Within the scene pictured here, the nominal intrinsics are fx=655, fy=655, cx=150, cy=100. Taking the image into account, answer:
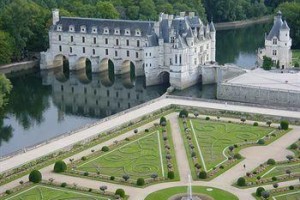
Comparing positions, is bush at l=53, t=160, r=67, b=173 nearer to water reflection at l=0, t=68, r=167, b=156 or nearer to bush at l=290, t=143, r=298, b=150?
water reflection at l=0, t=68, r=167, b=156

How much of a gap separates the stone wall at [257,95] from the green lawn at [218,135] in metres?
11.8

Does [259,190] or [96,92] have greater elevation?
[96,92]

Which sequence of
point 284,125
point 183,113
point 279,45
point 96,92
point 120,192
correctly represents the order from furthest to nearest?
point 279,45 → point 96,92 → point 183,113 → point 284,125 → point 120,192

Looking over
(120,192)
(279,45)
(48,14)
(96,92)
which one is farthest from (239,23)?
(120,192)

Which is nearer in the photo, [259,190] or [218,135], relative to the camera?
[259,190]

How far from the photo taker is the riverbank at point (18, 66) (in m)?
92.0

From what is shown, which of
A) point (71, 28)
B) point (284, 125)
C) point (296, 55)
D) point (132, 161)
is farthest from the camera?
point (296, 55)

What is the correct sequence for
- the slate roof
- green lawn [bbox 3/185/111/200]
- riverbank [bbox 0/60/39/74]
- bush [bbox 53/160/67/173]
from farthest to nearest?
riverbank [bbox 0/60/39/74] → the slate roof → bush [bbox 53/160/67/173] → green lawn [bbox 3/185/111/200]

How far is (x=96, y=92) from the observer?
3219 inches

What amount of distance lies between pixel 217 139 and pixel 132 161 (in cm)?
893

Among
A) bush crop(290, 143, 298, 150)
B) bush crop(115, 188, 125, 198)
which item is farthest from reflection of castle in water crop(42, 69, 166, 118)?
bush crop(115, 188, 125, 198)

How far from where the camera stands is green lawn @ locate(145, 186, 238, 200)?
43.8m

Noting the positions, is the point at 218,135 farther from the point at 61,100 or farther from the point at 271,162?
the point at 61,100

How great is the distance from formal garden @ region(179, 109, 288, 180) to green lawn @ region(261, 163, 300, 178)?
124 inches
